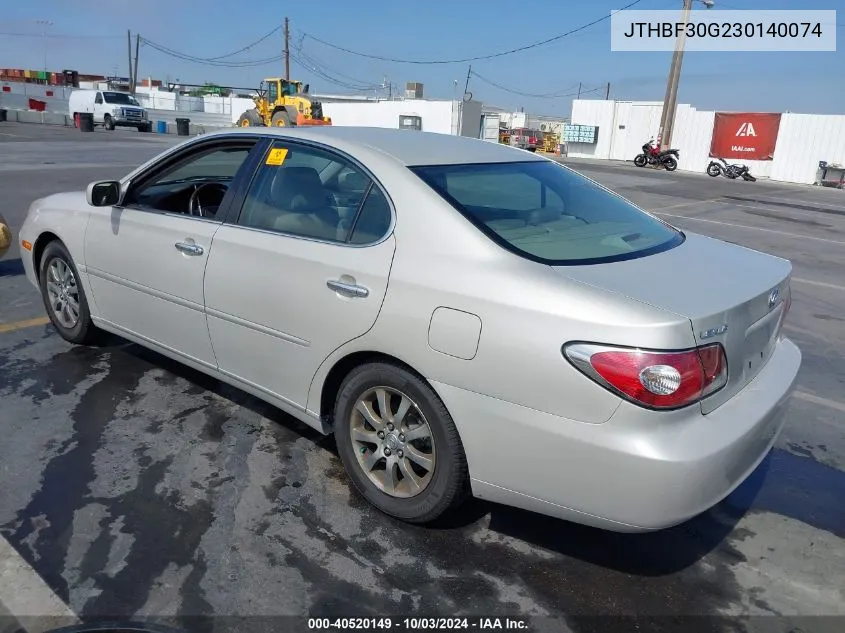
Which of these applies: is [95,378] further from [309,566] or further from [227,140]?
[309,566]

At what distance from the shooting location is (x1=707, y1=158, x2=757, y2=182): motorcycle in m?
27.2

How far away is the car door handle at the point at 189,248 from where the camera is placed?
3.48m

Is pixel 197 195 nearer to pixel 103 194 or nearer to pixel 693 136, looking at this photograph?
pixel 103 194

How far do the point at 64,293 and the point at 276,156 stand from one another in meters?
2.15

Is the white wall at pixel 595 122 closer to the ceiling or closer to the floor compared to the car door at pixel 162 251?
closer to the ceiling

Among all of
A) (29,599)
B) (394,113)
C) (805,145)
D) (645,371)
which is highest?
(394,113)

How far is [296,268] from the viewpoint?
304 cm

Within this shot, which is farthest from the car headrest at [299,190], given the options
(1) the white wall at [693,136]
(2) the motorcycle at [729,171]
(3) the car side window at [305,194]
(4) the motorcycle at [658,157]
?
(1) the white wall at [693,136]

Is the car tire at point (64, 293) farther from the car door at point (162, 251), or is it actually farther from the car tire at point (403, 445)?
the car tire at point (403, 445)

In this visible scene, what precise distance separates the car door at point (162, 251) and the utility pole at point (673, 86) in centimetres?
3002

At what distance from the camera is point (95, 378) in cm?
421

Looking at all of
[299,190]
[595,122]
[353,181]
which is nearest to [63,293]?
[299,190]

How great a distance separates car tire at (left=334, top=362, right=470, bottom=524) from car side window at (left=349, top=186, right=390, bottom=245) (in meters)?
0.54

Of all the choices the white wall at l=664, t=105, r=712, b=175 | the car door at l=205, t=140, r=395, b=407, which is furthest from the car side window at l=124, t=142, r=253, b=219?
the white wall at l=664, t=105, r=712, b=175
